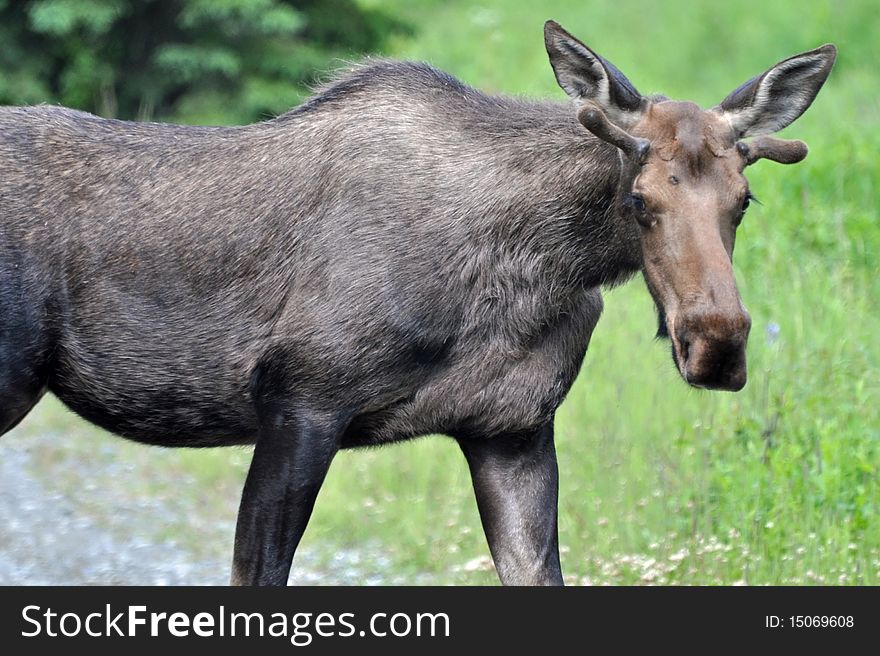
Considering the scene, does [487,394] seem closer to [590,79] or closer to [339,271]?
[339,271]

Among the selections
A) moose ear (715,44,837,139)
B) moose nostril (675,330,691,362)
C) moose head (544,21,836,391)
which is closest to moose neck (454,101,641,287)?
moose head (544,21,836,391)

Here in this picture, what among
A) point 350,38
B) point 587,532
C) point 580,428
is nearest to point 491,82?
point 350,38

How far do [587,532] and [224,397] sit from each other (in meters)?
2.44

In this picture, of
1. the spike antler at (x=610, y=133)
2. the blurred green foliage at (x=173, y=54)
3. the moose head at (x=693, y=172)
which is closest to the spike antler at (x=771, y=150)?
the moose head at (x=693, y=172)

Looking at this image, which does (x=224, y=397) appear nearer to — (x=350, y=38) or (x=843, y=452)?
(x=843, y=452)

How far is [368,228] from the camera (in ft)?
17.6

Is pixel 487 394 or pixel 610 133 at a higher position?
pixel 610 133

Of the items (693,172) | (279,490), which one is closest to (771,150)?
(693,172)

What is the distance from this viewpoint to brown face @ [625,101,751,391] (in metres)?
4.56

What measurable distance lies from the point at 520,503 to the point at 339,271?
1114 millimetres

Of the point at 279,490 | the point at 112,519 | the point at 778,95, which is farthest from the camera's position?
the point at 112,519

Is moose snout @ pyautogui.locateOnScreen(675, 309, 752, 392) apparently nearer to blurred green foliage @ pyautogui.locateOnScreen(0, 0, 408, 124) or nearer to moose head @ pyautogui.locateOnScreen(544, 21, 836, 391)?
moose head @ pyautogui.locateOnScreen(544, 21, 836, 391)

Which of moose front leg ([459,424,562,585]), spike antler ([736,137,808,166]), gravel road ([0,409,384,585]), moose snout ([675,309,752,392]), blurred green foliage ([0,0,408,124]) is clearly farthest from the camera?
blurred green foliage ([0,0,408,124])

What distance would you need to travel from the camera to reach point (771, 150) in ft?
16.3
